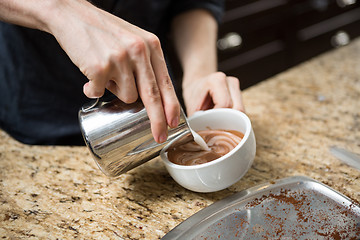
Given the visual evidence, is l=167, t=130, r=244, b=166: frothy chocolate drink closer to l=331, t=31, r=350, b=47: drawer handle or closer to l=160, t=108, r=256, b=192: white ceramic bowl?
l=160, t=108, r=256, b=192: white ceramic bowl

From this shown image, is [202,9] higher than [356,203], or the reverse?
[202,9]

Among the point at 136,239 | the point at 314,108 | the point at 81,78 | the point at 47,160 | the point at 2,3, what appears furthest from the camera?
the point at 81,78

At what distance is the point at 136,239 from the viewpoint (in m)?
0.66

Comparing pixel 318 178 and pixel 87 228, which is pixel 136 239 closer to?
pixel 87 228

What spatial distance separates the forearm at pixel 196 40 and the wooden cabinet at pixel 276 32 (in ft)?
4.34

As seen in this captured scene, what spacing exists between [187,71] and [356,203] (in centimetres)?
69

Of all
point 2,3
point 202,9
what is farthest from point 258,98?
point 2,3

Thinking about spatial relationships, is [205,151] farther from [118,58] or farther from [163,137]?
[118,58]

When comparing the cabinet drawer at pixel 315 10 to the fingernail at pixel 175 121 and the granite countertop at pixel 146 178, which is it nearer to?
the granite countertop at pixel 146 178

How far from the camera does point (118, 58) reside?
63 centimetres

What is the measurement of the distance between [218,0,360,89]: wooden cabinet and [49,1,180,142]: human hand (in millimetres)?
2012

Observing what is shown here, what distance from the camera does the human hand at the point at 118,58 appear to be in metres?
0.64

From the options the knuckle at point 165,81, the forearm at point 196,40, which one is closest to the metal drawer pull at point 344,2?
the forearm at point 196,40

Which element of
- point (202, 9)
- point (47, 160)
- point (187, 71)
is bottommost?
point (47, 160)
